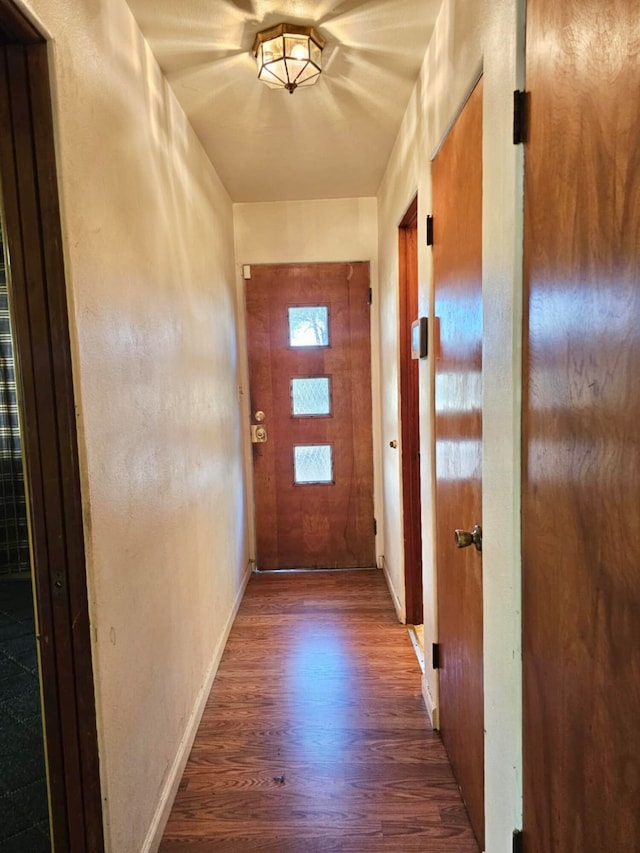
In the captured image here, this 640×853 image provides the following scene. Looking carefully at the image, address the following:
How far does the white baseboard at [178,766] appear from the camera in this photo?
1.36 m

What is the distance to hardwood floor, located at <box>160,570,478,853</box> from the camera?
1413 millimetres

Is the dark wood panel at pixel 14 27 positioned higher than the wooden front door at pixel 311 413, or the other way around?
the dark wood panel at pixel 14 27

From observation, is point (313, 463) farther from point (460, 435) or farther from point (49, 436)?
point (49, 436)

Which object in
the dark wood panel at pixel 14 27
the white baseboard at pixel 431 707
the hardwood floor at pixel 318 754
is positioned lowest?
the hardwood floor at pixel 318 754

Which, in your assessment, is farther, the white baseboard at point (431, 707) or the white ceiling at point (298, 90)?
the white baseboard at point (431, 707)

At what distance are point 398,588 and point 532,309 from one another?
2127 mm

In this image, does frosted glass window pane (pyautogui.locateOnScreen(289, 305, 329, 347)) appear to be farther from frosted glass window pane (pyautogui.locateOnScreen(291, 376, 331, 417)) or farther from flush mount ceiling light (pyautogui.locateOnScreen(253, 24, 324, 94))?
flush mount ceiling light (pyautogui.locateOnScreen(253, 24, 324, 94))

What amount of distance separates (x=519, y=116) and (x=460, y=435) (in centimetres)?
81

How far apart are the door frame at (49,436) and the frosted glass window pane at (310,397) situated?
2257mm

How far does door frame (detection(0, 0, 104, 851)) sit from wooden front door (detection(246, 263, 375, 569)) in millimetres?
2220

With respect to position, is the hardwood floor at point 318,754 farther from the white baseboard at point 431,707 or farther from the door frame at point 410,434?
the door frame at point 410,434

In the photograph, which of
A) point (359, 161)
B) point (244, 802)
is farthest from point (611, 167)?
point (359, 161)

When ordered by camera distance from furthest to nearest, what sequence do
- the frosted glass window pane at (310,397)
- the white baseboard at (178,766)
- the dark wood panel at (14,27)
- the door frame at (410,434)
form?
the frosted glass window pane at (310,397), the door frame at (410,434), the white baseboard at (178,766), the dark wood panel at (14,27)

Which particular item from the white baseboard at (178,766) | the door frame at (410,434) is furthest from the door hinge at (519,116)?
the white baseboard at (178,766)
